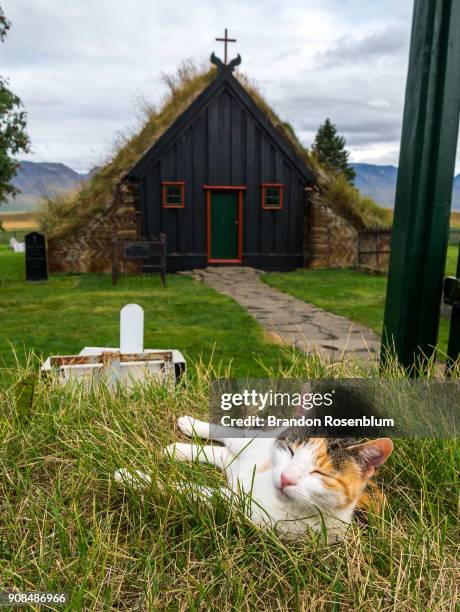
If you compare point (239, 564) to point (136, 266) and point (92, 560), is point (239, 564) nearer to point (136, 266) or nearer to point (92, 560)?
point (92, 560)

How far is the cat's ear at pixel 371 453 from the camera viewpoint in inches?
54.4

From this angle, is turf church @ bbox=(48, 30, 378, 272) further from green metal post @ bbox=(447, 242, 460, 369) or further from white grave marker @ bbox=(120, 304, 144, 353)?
green metal post @ bbox=(447, 242, 460, 369)

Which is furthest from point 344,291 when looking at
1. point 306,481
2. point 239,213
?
point 306,481

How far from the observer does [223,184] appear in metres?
15.4

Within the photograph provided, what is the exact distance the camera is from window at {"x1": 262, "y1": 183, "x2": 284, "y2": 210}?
51.4 feet

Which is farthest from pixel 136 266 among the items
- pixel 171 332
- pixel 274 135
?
pixel 171 332

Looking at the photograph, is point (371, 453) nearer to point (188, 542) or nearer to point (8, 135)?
point (188, 542)

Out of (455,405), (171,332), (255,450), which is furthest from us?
(171,332)

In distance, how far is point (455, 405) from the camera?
7.08ft

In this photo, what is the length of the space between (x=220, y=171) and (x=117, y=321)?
28.6ft

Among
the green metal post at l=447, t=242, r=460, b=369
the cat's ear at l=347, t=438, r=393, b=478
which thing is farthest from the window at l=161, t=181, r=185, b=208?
the cat's ear at l=347, t=438, r=393, b=478

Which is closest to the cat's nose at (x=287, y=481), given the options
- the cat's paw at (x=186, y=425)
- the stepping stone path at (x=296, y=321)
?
the cat's paw at (x=186, y=425)

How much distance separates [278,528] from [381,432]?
0.40 m

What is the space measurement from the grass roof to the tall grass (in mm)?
13571
